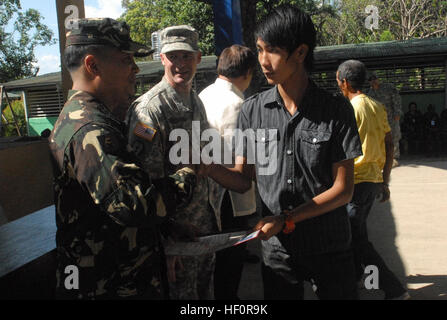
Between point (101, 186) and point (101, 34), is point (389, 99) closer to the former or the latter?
point (101, 34)

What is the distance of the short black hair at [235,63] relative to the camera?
10.1 ft

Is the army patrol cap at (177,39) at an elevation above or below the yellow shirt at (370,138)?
above

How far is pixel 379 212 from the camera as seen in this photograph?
18.8ft

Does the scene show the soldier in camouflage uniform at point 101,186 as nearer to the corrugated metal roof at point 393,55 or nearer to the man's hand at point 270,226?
the man's hand at point 270,226

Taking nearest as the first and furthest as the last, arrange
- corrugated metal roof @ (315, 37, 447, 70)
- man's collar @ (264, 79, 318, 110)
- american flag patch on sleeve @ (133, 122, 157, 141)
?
man's collar @ (264, 79, 318, 110) → american flag patch on sleeve @ (133, 122, 157, 141) → corrugated metal roof @ (315, 37, 447, 70)

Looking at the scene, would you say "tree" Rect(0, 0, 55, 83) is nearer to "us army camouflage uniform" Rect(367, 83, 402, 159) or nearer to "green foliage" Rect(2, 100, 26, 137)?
"green foliage" Rect(2, 100, 26, 137)

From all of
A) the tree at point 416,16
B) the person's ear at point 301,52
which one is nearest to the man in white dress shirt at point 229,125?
the person's ear at point 301,52

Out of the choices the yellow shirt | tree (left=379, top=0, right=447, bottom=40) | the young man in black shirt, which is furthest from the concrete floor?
tree (left=379, top=0, right=447, bottom=40)

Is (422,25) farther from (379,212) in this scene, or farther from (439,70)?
(379,212)

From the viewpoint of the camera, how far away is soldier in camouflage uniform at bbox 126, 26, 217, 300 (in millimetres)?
2107

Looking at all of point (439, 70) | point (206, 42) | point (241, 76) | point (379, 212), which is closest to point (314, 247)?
point (241, 76)

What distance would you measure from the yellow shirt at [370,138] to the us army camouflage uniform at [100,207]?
1.91 meters

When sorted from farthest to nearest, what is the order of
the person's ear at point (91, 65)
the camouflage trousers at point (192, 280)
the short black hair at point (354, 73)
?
the short black hair at point (354, 73)
the camouflage trousers at point (192, 280)
the person's ear at point (91, 65)

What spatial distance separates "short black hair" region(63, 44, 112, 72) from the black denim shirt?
0.79m
